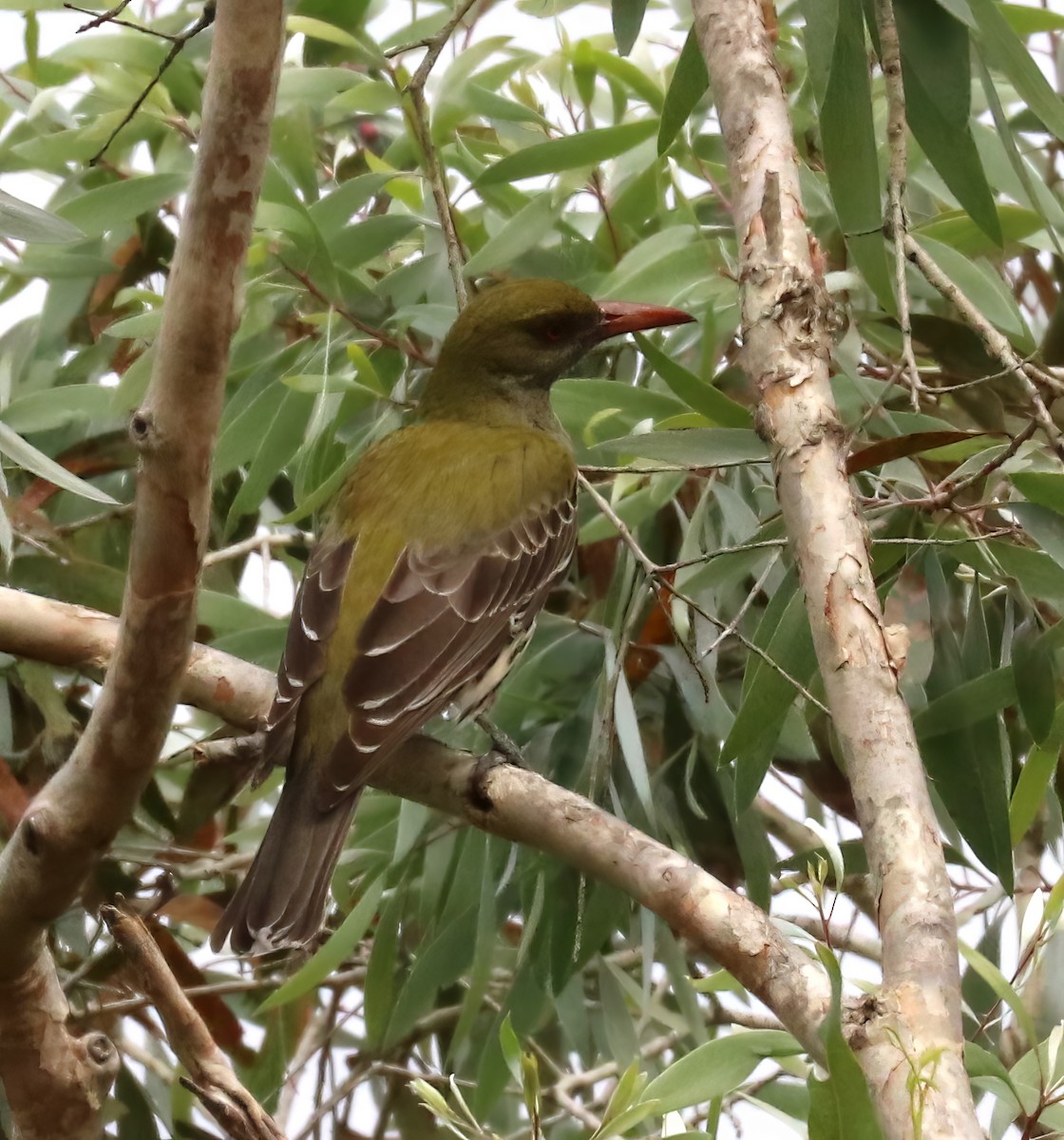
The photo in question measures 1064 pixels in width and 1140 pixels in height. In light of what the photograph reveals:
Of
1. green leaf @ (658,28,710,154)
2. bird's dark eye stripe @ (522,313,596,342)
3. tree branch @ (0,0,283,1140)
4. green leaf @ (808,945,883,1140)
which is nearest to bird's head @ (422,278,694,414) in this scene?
bird's dark eye stripe @ (522,313,596,342)

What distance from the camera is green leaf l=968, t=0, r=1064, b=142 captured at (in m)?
1.91

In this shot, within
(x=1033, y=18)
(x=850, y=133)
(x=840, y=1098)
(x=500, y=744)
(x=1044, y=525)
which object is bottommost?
(x=840, y=1098)

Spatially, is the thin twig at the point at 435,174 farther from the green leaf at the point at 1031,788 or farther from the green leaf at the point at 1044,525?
the green leaf at the point at 1031,788

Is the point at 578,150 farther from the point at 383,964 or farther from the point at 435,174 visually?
the point at 383,964

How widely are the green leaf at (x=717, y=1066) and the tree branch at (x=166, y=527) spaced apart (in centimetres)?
77

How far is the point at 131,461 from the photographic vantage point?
3.34m

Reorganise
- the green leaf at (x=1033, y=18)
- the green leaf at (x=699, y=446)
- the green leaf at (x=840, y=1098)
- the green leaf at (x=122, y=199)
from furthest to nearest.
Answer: the green leaf at (x=122, y=199)
the green leaf at (x=1033, y=18)
the green leaf at (x=699, y=446)
the green leaf at (x=840, y=1098)

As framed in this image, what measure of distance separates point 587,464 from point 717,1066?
5.64ft

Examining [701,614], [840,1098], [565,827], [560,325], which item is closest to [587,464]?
[560,325]

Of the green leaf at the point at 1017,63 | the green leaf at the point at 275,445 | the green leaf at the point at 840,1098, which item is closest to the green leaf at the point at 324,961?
the green leaf at the point at 275,445

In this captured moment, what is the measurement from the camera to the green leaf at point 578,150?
8.84 ft

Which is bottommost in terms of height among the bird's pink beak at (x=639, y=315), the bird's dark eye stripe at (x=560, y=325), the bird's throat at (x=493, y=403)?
the bird's throat at (x=493, y=403)

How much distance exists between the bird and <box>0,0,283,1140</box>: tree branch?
385 millimetres

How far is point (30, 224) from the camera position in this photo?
→ 2186 mm
